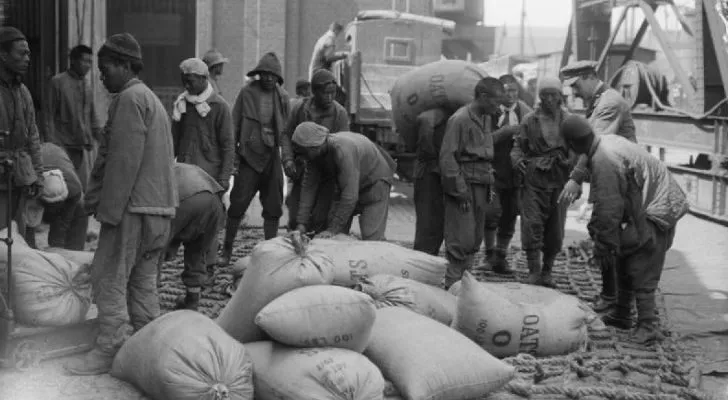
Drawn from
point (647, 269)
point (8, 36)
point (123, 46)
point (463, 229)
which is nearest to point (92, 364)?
point (123, 46)

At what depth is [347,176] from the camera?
695cm

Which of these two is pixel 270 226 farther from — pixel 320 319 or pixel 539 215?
pixel 320 319

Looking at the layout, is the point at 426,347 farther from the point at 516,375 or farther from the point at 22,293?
the point at 22,293

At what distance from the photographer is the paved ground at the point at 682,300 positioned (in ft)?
16.1

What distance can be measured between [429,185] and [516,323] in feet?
7.66

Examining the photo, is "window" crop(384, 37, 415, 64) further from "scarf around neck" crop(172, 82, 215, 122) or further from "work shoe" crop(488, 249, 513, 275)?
"scarf around neck" crop(172, 82, 215, 122)

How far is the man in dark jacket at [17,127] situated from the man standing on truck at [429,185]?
2.80 metres

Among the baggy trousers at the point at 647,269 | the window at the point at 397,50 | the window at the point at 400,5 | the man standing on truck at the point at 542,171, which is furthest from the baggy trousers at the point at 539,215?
the window at the point at 400,5

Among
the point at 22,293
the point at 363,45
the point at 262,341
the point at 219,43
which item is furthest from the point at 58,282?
the point at 219,43

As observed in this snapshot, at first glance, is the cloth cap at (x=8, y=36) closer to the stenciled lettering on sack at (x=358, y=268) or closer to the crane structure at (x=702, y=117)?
the stenciled lettering on sack at (x=358, y=268)

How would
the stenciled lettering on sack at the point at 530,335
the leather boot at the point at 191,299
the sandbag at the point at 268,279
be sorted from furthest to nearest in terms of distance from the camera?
the leather boot at the point at 191,299, the stenciled lettering on sack at the point at 530,335, the sandbag at the point at 268,279

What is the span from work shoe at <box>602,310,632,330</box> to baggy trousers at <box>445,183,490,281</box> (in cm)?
107

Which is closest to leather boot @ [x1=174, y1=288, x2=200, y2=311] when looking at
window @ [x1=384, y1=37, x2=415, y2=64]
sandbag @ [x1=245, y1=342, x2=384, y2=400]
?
sandbag @ [x1=245, y1=342, x2=384, y2=400]

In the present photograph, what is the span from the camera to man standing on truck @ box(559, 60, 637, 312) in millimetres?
6812
